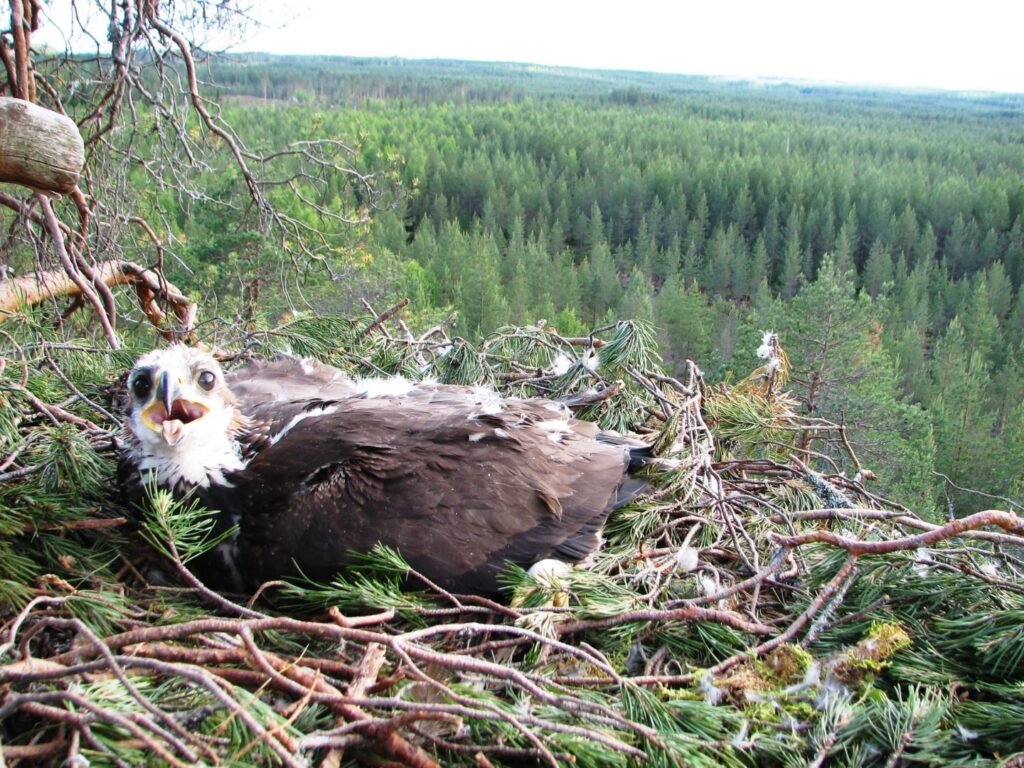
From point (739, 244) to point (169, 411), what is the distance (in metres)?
72.5

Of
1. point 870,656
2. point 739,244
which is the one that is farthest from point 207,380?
point 739,244

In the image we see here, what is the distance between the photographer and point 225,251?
20.2 m

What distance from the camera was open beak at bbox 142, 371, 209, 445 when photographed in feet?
9.55

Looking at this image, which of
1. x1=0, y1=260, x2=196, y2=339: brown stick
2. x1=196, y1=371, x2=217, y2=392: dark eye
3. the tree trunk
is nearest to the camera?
the tree trunk

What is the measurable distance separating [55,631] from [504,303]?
43775mm

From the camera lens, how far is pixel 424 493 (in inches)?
119

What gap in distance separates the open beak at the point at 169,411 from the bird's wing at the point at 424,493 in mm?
297

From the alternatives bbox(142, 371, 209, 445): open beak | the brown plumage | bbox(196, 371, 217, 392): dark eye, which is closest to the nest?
the brown plumage

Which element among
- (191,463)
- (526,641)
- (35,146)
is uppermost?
(35,146)

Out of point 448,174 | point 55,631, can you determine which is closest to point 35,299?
point 55,631

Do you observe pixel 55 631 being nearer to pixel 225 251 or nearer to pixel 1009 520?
pixel 1009 520

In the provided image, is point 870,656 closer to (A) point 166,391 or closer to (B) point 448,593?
(B) point 448,593

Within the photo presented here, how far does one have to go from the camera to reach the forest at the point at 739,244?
2448cm

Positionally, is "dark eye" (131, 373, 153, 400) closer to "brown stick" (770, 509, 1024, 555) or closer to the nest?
the nest
